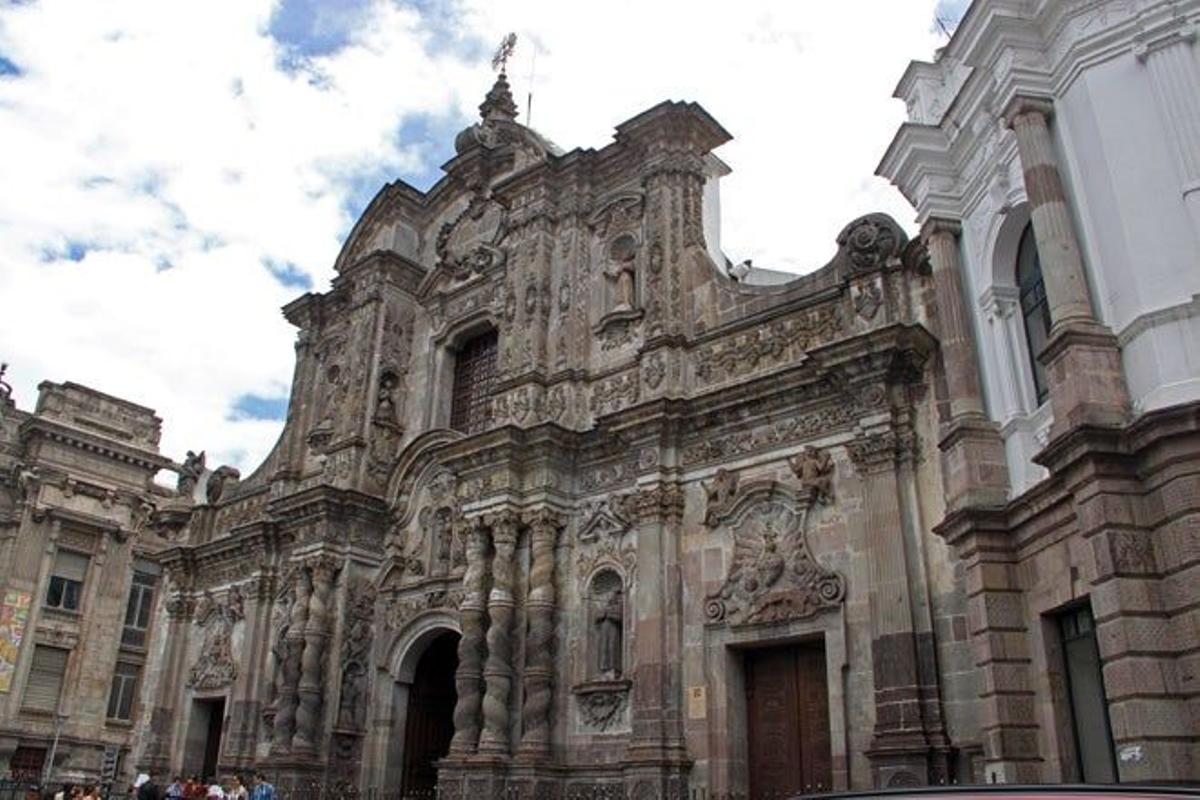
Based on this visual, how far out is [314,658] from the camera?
17641 mm

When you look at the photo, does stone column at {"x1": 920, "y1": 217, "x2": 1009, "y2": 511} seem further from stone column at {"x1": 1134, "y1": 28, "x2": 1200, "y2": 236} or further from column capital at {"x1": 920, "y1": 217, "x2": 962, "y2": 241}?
stone column at {"x1": 1134, "y1": 28, "x2": 1200, "y2": 236}

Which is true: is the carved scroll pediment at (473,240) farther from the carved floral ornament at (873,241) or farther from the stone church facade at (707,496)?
the carved floral ornament at (873,241)

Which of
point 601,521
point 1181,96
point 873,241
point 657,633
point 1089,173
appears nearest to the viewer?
point 1181,96

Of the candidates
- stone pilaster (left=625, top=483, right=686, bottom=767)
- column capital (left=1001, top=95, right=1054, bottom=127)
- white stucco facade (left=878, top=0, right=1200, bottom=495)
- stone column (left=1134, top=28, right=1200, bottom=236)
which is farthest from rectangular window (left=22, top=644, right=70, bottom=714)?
stone column (left=1134, top=28, right=1200, bottom=236)

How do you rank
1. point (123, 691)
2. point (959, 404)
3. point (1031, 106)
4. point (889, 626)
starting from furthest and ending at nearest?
1. point (123, 691)
2. point (889, 626)
3. point (959, 404)
4. point (1031, 106)

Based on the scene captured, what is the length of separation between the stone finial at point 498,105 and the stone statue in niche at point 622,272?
530cm

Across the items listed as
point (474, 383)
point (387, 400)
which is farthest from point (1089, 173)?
point (387, 400)

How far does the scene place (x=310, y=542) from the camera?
18.8 m

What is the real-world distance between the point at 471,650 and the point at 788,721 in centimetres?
485

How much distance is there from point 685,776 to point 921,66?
935cm

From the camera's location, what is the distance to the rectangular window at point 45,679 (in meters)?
27.6

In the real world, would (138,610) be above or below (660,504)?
above

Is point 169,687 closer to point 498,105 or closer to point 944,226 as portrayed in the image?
point 498,105

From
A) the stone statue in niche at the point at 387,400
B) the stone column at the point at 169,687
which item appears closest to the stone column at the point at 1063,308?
the stone statue in niche at the point at 387,400
